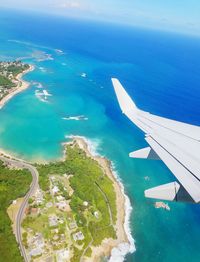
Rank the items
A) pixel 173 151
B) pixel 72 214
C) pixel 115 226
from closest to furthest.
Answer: pixel 173 151
pixel 115 226
pixel 72 214

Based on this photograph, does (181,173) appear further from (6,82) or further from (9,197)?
(6,82)

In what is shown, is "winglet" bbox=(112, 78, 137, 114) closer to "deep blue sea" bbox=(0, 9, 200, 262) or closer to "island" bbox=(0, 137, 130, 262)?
"island" bbox=(0, 137, 130, 262)

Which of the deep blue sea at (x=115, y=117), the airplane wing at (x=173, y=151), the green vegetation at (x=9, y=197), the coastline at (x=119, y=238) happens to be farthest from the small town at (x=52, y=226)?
the airplane wing at (x=173, y=151)

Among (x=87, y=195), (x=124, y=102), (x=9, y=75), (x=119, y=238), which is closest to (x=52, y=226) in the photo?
(x=87, y=195)

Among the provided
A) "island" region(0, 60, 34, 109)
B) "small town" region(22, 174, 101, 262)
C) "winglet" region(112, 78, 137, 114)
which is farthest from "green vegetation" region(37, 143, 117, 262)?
"island" region(0, 60, 34, 109)

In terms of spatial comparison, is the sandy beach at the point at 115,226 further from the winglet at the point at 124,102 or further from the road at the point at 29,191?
the winglet at the point at 124,102
